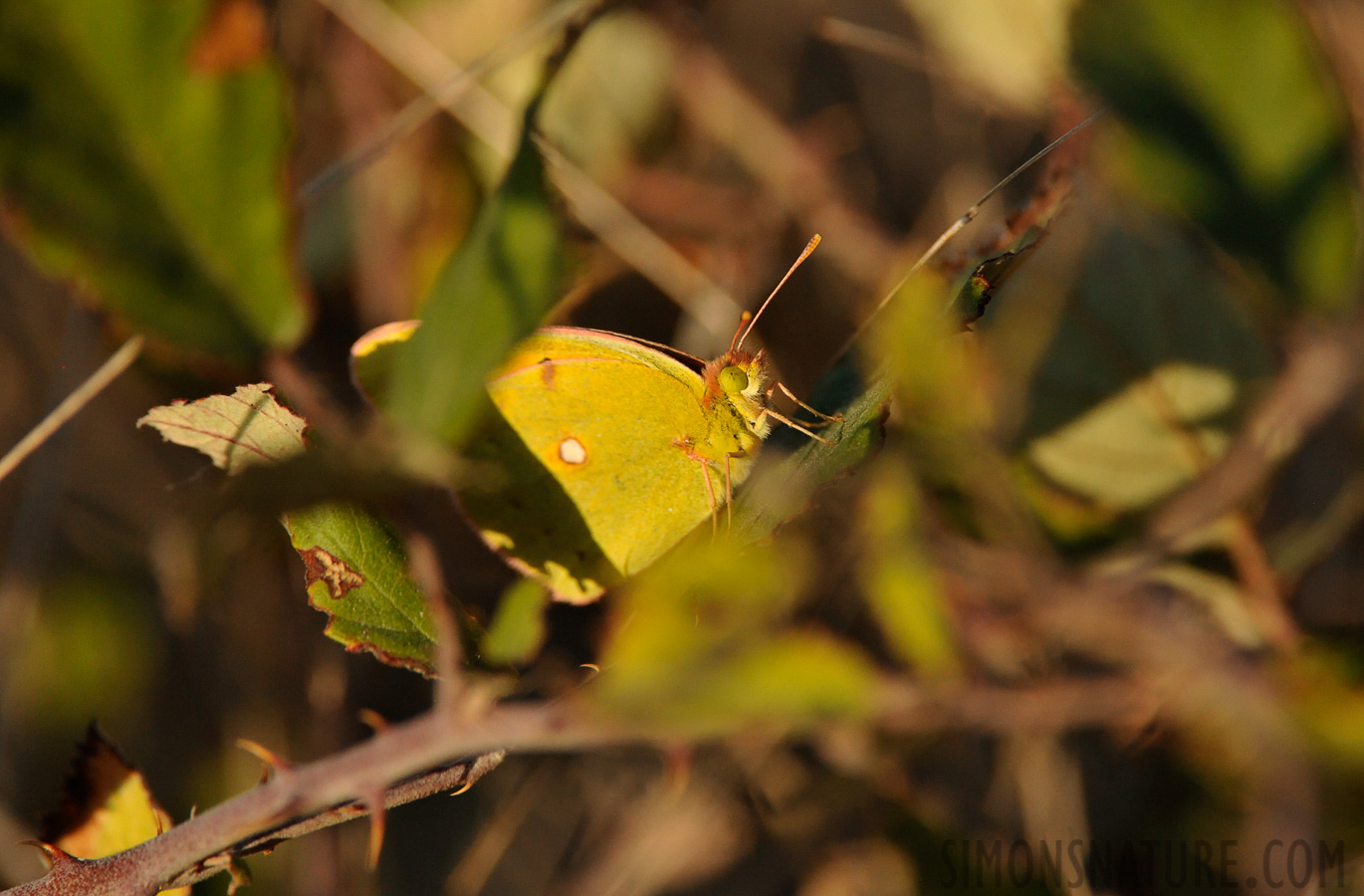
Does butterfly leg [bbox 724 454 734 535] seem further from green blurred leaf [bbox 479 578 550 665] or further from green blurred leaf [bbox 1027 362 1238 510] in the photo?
green blurred leaf [bbox 1027 362 1238 510]

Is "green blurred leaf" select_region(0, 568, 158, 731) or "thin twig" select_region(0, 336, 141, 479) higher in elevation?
"thin twig" select_region(0, 336, 141, 479)

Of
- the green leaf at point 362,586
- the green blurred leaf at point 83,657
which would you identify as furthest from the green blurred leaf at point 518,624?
the green blurred leaf at point 83,657

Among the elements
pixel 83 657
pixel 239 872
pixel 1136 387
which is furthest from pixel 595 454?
pixel 83 657

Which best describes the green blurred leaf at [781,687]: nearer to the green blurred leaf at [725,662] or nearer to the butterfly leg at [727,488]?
the green blurred leaf at [725,662]

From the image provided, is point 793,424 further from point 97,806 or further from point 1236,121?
point 97,806

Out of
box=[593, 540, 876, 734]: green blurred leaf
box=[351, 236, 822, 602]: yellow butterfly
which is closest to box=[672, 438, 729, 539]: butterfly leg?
box=[351, 236, 822, 602]: yellow butterfly

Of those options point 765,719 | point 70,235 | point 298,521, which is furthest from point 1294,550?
point 70,235
